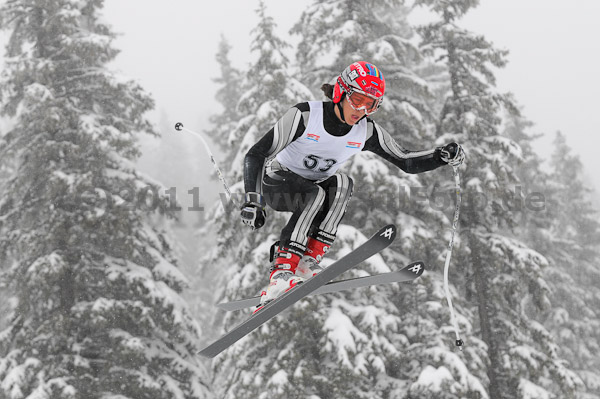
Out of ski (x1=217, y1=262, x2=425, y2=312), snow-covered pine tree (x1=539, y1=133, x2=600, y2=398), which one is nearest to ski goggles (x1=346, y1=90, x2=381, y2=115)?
ski (x1=217, y1=262, x2=425, y2=312)

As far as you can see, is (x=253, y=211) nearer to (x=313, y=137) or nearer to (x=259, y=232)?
(x=313, y=137)

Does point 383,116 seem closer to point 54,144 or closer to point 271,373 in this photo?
point 271,373

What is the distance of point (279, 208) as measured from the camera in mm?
5816

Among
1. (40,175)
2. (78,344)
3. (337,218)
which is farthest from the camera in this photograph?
(40,175)

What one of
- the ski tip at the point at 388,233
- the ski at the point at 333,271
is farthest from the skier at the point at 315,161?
the ski tip at the point at 388,233

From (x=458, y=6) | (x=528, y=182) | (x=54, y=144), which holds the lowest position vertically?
(x=54, y=144)

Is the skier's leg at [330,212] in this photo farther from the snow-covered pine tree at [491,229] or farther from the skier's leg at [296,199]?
the snow-covered pine tree at [491,229]

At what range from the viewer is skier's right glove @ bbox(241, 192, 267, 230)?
478cm

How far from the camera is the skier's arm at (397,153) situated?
543cm

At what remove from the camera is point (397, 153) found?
18.4 ft

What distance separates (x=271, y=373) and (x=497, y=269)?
19.1 ft

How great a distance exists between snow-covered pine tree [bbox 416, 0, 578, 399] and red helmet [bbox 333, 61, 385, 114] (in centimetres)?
796

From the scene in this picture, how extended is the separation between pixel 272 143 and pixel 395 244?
867 centimetres

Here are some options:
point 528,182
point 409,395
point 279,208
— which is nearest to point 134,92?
point 279,208
